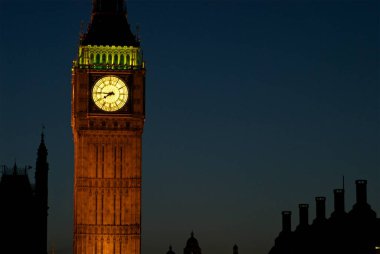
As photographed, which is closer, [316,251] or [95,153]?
[316,251]

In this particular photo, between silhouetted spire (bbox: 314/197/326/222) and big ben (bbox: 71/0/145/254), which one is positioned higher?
big ben (bbox: 71/0/145/254)

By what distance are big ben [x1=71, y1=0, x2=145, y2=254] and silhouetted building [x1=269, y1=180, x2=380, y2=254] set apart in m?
30.1

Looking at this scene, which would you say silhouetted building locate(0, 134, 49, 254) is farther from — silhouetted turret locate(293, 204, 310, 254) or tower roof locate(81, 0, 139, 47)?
tower roof locate(81, 0, 139, 47)

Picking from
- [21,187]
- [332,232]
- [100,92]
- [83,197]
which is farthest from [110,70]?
[332,232]

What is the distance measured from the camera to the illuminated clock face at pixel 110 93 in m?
124

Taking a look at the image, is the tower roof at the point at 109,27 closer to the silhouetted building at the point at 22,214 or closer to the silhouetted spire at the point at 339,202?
the silhouetted building at the point at 22,214

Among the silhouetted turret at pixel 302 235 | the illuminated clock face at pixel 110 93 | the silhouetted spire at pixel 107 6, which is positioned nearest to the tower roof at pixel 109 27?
the silhouetted spire at pixel 107 6

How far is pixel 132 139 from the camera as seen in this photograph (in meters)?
125

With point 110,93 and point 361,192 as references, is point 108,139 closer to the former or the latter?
point 110,93

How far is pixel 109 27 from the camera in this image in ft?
415

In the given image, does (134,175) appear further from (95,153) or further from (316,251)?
(316,251)

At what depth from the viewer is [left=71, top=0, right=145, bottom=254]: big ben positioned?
12306 centimetres

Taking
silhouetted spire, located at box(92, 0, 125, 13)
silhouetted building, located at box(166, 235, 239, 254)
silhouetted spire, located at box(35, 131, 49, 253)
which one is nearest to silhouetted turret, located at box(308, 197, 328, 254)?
silhouetted spire, located at box(35, 131, 49, 253)

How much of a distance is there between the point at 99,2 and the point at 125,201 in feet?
56.4
